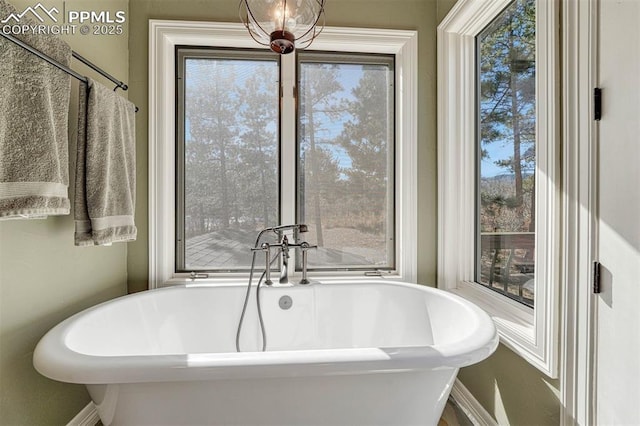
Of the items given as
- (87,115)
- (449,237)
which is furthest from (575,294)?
(87,115)

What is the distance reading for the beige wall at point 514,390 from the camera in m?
1.10

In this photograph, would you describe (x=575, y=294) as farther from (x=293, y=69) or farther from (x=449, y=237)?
(x=293, y=69)

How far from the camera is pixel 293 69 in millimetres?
1831

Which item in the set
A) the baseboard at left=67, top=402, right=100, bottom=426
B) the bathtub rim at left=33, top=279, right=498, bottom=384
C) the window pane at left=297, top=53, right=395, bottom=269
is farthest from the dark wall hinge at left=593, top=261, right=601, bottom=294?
the baseboard at left=67, top=402, right=100, bottom=426

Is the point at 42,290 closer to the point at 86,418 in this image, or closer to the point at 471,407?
the point at 86,418

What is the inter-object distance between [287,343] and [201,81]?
5.23 ft

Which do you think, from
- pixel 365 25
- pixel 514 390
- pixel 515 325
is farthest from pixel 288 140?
pixel 514 390

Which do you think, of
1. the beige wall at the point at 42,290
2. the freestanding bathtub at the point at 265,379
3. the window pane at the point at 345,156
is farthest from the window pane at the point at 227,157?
the freestanding bathtub at the point at 265,379

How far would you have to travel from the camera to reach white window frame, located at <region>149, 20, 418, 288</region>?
1.72 metres

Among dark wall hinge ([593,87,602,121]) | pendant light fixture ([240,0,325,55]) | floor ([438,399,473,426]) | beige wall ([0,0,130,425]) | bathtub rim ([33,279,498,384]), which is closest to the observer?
bathtub rim ([33,279,498,384])

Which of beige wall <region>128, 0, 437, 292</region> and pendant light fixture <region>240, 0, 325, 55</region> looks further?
beige wall <region>128, 0, 437, 292</region>

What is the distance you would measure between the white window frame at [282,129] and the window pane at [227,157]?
0.08 m

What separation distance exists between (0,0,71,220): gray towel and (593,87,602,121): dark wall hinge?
1.74m

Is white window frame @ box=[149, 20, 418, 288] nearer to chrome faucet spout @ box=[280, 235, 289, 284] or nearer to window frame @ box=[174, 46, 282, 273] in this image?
window frame @ box=[174, 46, 282, 273]
